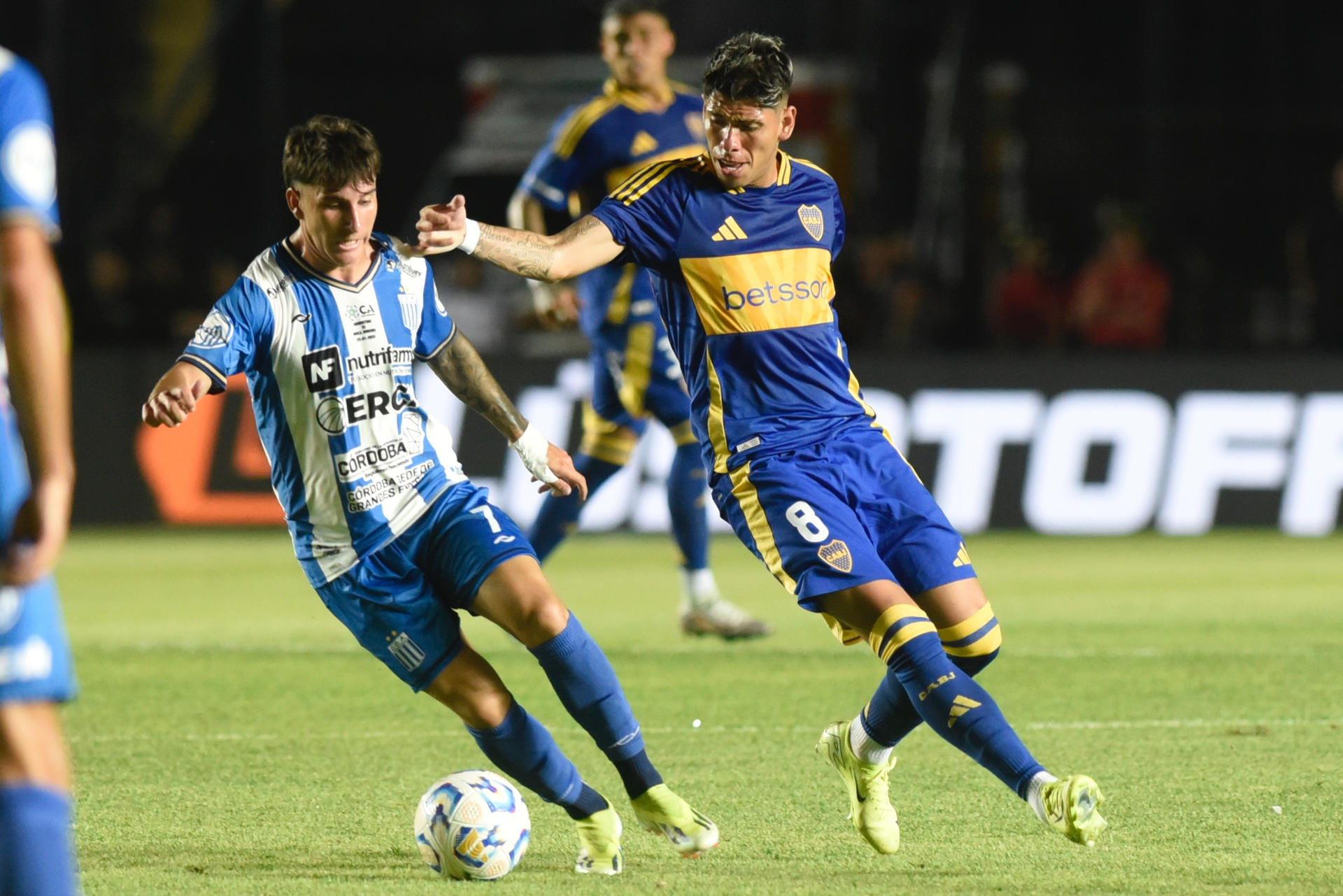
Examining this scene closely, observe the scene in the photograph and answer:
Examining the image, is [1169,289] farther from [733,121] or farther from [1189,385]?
[733,121]

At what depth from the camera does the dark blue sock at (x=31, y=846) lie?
2809 millimetres

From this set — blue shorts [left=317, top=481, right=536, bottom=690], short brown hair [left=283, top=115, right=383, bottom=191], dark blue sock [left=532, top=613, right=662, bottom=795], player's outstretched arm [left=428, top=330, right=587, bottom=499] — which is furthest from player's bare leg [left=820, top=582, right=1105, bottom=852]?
short brown hair [left=283, top=115, right=383, bottom=191]

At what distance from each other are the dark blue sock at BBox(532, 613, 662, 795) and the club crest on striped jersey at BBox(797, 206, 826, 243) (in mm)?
1308

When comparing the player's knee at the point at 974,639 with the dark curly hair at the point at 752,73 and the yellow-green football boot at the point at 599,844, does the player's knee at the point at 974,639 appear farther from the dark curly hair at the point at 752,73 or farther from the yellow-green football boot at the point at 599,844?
the dark curly hair at the point at 752,73

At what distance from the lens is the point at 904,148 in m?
18.7

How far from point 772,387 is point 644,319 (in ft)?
11.5

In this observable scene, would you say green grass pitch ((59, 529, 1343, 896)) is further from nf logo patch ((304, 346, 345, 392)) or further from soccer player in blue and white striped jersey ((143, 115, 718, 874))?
nf logo patch ((304, 346, 345, 392))

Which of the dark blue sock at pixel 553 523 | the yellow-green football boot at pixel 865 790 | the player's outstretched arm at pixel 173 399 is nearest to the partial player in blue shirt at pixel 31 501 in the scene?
the player's outstretched arm at pixel 173 399

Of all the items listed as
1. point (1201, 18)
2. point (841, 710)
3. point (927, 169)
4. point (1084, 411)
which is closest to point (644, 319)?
point (841, 710)

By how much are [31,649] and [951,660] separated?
261cm

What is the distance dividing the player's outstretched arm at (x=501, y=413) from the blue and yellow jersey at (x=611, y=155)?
11.6 feet

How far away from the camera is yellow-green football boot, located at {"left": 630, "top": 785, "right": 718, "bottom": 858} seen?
4660 millimetres

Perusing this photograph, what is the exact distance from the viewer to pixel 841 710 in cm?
694

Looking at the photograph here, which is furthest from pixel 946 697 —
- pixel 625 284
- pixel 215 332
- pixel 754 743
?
pixel 625 284
